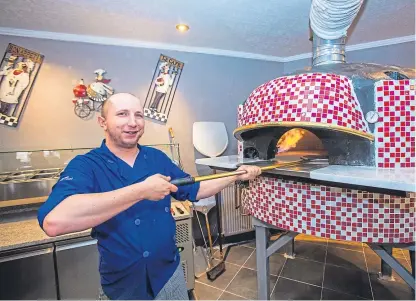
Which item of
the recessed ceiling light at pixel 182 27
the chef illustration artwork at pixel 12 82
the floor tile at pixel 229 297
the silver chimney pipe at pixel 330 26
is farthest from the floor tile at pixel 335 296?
the chef illustration artwork at pixel 12 82

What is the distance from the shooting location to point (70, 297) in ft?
5.77

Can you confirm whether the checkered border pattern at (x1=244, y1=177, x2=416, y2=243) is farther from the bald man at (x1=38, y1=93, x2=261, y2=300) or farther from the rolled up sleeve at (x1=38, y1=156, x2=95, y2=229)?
the rolled up sleeve at (x1=38, y1=156, x2=95, y2=229)

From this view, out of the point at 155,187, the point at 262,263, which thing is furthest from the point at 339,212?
the point at 155,187

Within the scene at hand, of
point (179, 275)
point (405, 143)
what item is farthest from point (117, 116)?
point (405, 143)

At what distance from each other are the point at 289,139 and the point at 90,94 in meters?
2.14

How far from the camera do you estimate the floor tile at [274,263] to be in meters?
2.54

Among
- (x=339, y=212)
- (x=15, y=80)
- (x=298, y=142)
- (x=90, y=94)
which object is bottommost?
(x=339, y=212)

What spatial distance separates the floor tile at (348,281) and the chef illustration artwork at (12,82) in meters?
3.43

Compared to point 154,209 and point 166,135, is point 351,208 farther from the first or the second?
point 166,135

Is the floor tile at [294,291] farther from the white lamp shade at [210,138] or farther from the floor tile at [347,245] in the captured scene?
the white lamp shade at [210,138]

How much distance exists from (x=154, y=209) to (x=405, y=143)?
53.2 inches

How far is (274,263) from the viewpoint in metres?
2.68

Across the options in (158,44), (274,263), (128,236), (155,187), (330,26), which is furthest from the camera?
(158,44)

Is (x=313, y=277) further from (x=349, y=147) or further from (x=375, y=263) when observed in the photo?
(x=349, y=147)
